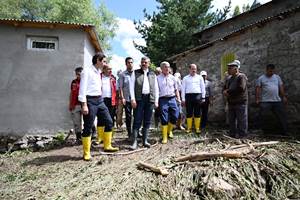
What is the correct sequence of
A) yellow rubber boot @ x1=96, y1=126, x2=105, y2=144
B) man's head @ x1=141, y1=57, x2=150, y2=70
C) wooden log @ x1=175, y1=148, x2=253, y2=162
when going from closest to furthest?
1. wooden log @ x1=175, y1=148, x2=253, y2=162
2. man's head @ x1=141, y1=57, x2=150, y2=70
3. yellow rubber boot @ x1=96, y1=126, x2=105, y2=144

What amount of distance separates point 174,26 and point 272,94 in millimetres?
11654

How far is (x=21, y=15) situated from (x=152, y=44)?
448 inches

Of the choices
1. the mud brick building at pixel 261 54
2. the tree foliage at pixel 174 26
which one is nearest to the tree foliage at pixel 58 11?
the tree foliage at pixel 174 26

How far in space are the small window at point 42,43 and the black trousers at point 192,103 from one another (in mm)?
4531

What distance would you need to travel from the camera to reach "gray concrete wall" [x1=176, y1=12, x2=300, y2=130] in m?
8.22

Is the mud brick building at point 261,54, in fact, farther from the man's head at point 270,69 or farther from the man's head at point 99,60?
the man's head at point 99,60

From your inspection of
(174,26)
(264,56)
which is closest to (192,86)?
(264,56)

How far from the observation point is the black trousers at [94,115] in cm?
575

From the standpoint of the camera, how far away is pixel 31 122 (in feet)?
31.7

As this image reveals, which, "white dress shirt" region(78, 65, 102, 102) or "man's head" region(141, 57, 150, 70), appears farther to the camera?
"man's head" region(141, 57, 150, 70)

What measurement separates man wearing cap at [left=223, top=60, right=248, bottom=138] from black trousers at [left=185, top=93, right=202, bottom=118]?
1.22 metres

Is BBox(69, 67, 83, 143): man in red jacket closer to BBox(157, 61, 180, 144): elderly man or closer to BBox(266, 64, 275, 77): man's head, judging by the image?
BBox(157, 61, 180, 144): elderly man

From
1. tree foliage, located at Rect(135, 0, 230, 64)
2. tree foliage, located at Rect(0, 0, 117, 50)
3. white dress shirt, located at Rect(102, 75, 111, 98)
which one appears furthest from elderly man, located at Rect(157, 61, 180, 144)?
tree foliage, located at Rect(0, 0, 117, 50)

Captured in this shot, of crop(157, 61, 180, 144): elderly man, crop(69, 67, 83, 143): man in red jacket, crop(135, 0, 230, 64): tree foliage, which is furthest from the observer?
crop(135, 0, 230, 64): tree foliage
